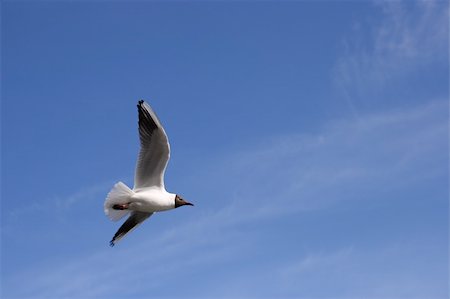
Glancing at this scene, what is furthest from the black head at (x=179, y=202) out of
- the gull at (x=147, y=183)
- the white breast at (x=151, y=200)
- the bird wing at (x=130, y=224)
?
the bird wing at (x=130, y=224)

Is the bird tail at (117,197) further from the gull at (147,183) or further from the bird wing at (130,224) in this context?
the bird wing at (130,224)

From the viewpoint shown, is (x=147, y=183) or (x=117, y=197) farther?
(x=147, y=183)

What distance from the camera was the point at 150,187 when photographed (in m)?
16.2

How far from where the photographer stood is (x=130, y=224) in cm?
1714

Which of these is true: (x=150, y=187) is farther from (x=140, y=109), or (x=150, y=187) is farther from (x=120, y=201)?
(x=140, y=109)

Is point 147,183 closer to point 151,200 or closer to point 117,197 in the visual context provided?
point 151,200

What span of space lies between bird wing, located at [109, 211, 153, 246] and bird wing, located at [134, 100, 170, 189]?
119 cm

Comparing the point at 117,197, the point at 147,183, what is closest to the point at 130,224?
the point at 117,197

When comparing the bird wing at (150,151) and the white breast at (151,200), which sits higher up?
the bird wing at (150,151)

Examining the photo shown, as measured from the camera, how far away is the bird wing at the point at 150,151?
15398 mm

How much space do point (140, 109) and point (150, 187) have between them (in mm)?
1917

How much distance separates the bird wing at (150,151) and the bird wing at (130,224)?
3.92 feet

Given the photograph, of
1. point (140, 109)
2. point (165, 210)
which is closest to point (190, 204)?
point (165, 210)

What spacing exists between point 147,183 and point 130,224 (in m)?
1.57
